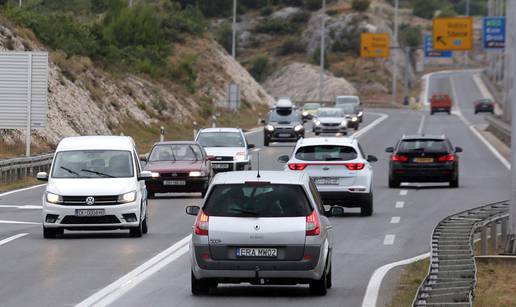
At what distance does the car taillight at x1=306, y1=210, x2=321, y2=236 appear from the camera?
1581cm

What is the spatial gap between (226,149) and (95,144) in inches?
689

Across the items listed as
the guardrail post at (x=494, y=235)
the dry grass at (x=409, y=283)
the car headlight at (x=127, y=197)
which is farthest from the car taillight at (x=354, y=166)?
the dry grass at (x=409, y=283)

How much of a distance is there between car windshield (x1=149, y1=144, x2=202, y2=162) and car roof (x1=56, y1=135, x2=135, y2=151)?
10224mm

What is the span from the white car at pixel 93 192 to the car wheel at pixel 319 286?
25.9 ft

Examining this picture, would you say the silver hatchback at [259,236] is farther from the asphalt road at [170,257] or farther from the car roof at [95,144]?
the car roof at [95,144]

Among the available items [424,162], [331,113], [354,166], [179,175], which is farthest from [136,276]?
[331,113]

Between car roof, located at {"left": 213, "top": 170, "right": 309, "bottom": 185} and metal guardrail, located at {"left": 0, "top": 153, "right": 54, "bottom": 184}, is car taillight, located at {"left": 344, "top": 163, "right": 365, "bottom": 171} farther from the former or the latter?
car roof, located at {"left": 213, "top": 170, "right": 309, "bottom": 185}

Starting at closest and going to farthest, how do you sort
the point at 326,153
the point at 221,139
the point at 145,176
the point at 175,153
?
the point at 145,176 → the point at 326,153 → the point at 175,153 → the point at 221,139

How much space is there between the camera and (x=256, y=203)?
632 inches

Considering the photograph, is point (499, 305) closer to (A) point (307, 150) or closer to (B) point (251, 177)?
(B) point (251, 177)

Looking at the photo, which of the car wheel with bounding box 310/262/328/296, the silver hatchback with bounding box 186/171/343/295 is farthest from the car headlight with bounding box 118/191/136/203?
the car wheel with bounding box 310/262/328/296

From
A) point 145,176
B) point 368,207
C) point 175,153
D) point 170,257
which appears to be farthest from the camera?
point 175,153

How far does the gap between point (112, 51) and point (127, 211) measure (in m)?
59.4

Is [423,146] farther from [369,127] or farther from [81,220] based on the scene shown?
[369,127]
